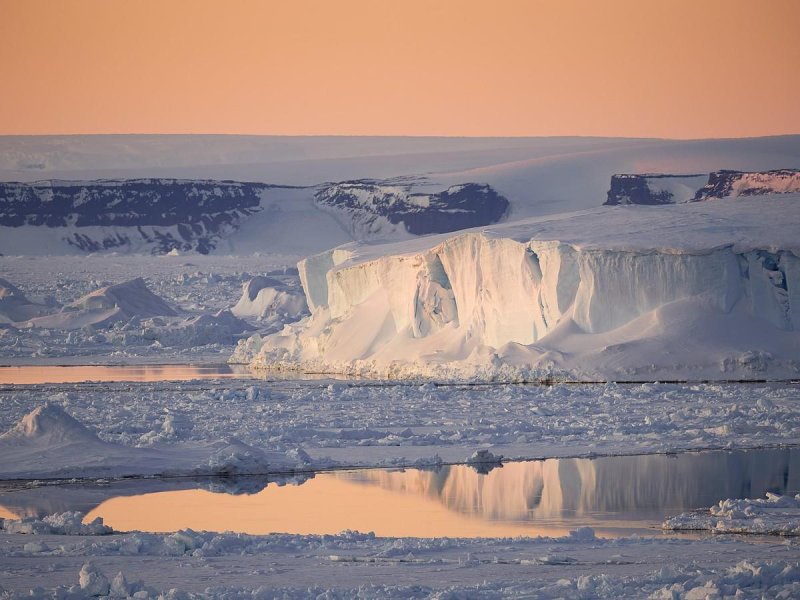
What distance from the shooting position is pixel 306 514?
10.2m

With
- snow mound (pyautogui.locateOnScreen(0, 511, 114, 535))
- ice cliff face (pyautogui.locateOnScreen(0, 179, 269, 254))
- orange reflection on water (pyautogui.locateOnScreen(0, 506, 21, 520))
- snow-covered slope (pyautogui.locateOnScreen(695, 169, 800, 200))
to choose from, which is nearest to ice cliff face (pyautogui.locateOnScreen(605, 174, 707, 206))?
snow-covered slope (pyautogui.locateOnScreen(695, 169, 800, 200))

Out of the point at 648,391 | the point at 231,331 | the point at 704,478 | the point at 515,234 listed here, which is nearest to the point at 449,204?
the point at 231,331

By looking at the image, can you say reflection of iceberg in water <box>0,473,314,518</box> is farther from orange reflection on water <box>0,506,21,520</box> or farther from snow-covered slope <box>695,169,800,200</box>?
snow-covered slope <box>695,169,800,200</box>

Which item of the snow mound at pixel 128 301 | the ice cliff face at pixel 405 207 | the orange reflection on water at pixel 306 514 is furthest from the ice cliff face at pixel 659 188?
the orange reflection on water at pixel 306 514

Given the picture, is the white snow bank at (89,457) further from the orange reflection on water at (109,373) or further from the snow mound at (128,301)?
the snow mound at (128,301)

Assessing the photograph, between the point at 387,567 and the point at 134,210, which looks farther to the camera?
the point at 134,210

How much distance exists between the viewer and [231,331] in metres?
36.0

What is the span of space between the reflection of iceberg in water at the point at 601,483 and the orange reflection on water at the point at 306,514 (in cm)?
34

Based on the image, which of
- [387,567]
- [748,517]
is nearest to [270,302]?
[748,517]

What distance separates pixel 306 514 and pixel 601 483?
2.68 meters

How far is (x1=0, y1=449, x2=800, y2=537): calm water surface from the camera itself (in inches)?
382

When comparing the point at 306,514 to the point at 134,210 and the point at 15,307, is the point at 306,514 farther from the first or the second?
the point at 134,210

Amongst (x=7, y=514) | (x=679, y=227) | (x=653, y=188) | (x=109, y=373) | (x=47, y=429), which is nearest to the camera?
(x=7, y=514)

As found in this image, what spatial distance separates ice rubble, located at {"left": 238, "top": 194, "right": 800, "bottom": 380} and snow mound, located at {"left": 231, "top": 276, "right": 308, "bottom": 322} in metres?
13.4
